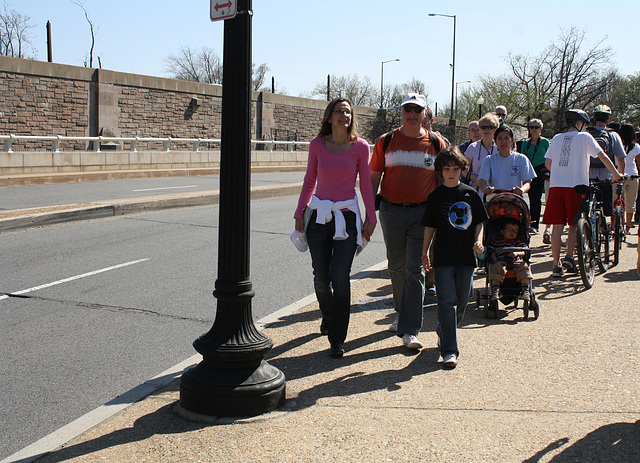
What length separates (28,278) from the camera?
312 inches

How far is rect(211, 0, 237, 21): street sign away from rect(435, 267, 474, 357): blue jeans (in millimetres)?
2311

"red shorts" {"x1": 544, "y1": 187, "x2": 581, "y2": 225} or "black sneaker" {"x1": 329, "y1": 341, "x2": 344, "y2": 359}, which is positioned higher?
"red shorts" {"x1": 544, "y1": 187, "x2": 581, "y2": 225}

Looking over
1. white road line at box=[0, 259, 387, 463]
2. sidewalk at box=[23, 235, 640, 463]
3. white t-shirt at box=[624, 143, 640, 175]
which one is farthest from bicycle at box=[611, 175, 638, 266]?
white road line at box=[0, 259, 387, 463]

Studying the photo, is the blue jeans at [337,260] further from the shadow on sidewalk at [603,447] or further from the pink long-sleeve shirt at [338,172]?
the shadow on sidewalk at [603,447]

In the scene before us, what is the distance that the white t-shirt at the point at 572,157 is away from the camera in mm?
7625

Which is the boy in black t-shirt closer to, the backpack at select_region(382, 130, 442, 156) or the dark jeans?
the backpack at select_region(382, 130, 442, 156)

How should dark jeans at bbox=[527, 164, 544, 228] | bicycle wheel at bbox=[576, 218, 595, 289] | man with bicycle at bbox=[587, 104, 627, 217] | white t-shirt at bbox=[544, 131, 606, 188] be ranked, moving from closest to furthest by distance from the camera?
bicycle wheel at bbox=[576, 218, 595, 289] → white t-shirt at bbox=[544, 131, 606, 188] → man with bicycle at bbox=[587, 104, 627, 217] → dark jeans at bbox=[527, 164, 544, 228]

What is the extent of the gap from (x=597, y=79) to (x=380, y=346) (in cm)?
6343

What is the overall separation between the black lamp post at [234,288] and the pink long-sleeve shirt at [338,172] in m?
1.04

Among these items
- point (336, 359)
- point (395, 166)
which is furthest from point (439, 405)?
point (395, 166)

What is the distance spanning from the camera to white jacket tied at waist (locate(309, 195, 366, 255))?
4961mm

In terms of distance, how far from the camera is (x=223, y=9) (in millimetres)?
4012

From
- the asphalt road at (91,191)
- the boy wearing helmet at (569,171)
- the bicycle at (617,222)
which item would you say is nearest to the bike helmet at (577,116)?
the boy wearing helmet at (569,171)

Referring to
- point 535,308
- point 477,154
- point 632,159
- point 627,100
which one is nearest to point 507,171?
point 477,154
